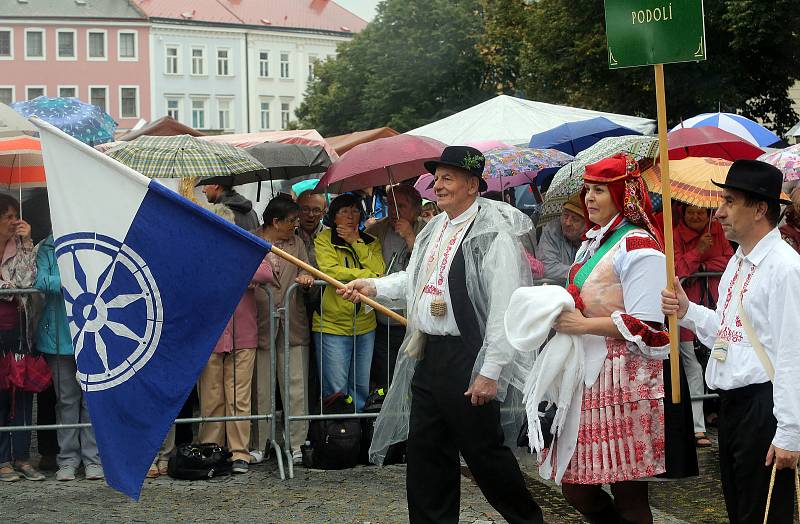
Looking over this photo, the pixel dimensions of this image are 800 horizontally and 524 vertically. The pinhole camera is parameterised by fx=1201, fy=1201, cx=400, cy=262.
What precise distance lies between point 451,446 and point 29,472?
3771 millimetres

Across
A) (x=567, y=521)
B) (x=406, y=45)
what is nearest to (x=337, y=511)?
(x=567, y=521)

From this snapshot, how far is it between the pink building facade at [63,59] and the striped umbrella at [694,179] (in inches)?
3057

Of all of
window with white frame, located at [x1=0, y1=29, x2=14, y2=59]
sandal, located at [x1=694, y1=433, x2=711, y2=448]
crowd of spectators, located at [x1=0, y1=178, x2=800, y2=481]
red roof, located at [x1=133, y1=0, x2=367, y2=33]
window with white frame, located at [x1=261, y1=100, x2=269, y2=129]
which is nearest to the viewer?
crowd of spectators, located at [x1=0, y1=178, x2=800, y2=481]

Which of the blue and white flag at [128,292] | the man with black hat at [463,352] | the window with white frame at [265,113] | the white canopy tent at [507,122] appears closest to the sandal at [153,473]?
the blue and white flag at [128,292]

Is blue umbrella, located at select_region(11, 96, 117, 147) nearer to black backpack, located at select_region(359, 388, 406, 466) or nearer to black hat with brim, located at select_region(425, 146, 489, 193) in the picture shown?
black backpack, located at select_region(359, 388, 406, 466)

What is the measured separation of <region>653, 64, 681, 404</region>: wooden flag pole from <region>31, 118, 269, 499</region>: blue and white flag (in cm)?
202

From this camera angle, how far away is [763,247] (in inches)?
183

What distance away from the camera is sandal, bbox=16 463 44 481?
8.27 meters

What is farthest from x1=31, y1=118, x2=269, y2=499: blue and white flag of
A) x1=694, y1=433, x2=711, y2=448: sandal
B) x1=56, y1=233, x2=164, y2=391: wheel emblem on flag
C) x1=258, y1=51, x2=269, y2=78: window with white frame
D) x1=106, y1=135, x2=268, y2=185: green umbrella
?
x1=258, y1=51, x2=269, y2=78: window with white frame

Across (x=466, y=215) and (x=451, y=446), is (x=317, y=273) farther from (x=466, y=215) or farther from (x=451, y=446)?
(x=451, y=446)

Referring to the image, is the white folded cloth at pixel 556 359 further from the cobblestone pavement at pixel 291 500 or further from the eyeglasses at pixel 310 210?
the eyeglasses at pixel 310 210

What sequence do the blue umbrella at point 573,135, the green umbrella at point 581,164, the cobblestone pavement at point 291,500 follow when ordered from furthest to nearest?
the blue umbrella at point 573,135
the green umbrella at point 581,164
the cobblestone pavement at point 291,500

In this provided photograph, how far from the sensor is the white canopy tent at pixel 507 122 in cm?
1362

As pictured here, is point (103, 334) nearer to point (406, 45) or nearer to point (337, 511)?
point (337, 511)
